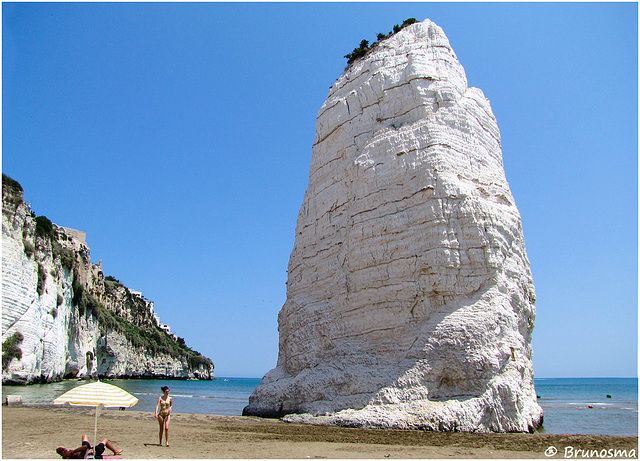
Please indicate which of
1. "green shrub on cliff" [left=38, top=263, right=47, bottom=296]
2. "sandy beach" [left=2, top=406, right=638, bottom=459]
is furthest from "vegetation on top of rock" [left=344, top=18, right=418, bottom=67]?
"green shrub on cliff" [left=38, top=263, right=47, bottom=296]

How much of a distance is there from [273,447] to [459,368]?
5623mm

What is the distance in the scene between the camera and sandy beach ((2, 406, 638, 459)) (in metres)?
8.30

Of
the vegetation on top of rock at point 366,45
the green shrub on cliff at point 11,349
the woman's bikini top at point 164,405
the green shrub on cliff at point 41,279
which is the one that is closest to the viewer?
the woman's bikini top at point 164,405

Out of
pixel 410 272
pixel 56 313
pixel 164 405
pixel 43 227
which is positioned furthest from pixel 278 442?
pixel 43 227

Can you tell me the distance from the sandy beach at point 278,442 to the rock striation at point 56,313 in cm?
1915

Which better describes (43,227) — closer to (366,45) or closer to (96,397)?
(366,45)

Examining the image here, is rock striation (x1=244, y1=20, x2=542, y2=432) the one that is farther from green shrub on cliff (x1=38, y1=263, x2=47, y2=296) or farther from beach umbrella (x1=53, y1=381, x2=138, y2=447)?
green shrub on cliff (x1=38, y1=263, x2=47, y2=296)

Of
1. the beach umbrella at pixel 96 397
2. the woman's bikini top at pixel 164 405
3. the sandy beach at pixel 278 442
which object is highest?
the beach umbrella at pixel 96 397

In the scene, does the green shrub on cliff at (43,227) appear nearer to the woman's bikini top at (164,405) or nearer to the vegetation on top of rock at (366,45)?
the vegetation on top of rock at (366,45)

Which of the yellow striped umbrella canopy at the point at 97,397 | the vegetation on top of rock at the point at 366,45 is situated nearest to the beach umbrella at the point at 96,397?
the yellow striped umbrella canopy at the point at 97,397

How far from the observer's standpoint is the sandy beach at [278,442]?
8297 millimetres

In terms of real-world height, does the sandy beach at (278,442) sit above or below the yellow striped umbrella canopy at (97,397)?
below

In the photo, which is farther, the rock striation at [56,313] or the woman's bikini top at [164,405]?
the rock striation at [56,313]

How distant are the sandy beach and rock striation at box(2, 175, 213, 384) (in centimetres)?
1915
